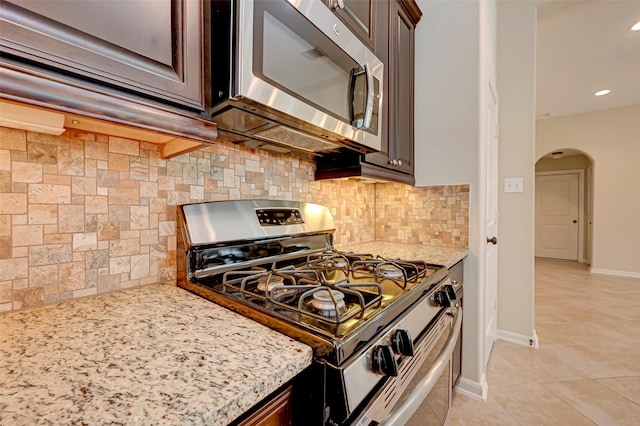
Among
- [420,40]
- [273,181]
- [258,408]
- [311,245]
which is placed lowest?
[258,408]

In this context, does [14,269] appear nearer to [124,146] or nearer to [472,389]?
[124,146]

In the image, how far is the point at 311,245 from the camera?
1.35 meters

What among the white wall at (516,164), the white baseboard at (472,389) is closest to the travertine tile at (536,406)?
the white baseboard at (472,389)

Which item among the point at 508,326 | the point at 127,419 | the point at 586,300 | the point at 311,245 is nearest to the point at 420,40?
the point at 311,245

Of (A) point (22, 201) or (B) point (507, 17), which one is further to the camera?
(B) point (507, 17)

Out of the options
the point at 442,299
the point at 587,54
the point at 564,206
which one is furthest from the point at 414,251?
the point at 564,206

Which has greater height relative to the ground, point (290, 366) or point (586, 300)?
point (290, 366)

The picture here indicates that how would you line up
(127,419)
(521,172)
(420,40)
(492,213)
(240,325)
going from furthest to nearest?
(521,172)
(492,213)
(420,40)
(240,325)
(127,419)

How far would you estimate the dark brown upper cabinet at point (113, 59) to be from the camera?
0.45 meters

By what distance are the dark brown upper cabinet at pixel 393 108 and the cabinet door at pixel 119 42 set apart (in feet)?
2.68

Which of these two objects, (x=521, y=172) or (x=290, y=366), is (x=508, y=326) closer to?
(x=521, y=172)

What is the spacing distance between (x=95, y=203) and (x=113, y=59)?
437 millimetres

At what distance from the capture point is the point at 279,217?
1207mm

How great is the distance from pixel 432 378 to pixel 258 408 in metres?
0.70
